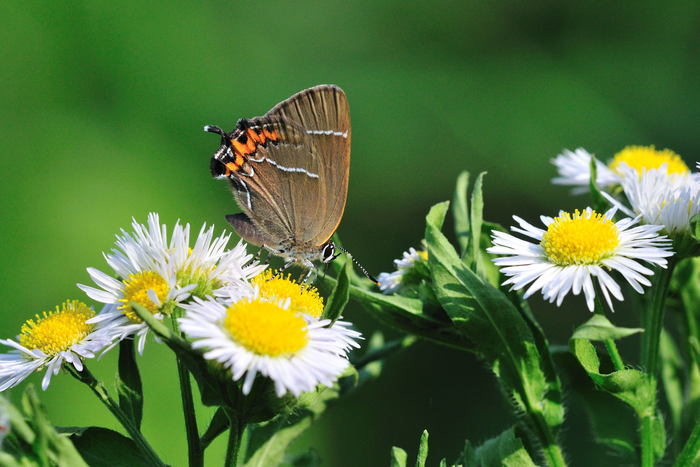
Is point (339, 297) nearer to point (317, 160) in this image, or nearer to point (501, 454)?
point (501, 454)

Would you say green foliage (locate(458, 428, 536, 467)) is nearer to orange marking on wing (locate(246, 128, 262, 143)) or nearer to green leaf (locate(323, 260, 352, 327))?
green leaf (locate(323, 260, 352, 327))

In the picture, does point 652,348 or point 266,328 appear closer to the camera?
point 266,328

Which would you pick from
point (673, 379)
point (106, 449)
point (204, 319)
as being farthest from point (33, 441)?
point (673, 379)

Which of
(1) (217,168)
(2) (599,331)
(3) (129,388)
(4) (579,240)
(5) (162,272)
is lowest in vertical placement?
(3) (129,388)

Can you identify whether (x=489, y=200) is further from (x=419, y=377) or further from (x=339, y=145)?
(x=339, y=145)

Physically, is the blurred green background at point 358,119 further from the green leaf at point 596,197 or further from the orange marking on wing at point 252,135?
the green leaf at point 596,197

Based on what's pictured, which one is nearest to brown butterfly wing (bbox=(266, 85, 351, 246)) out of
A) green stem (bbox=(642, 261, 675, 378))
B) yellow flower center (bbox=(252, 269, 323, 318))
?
yellow flower center (bbox=(252, 269, 323, 318))

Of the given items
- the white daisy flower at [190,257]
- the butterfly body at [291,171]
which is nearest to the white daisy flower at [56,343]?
the white daisy flower at [190,257]
